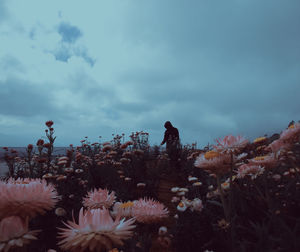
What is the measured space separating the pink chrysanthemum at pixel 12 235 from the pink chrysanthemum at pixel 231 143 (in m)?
1.12

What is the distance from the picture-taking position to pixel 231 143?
1330mm

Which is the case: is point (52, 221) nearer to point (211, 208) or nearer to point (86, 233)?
point (211, 208)

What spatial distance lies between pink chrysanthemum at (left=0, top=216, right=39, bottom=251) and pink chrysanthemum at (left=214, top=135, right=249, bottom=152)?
112 cm

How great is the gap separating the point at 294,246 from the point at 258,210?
3.04 ft

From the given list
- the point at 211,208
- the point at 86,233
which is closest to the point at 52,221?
the point at 211,208

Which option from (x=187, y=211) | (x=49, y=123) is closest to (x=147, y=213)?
(x=187, y=211)

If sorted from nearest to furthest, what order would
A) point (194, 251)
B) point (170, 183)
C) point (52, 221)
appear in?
point (194, 251) < point (52, 221) < point (170, 183)

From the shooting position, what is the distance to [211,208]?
2445mm

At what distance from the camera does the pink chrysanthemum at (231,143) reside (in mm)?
1307

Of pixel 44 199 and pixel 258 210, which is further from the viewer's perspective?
pixel 258 210

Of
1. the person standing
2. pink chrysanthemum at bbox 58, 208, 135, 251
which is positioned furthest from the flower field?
the person standing

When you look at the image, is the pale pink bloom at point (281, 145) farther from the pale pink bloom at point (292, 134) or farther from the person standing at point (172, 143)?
the person standing at point (172, 143)

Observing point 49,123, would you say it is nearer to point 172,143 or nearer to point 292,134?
point 292,134

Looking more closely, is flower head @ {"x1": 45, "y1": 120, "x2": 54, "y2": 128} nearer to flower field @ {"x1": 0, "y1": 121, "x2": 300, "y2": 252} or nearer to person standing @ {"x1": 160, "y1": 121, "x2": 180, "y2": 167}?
flower field @ {"x1": 0, "y1": 121, "x2": 300, "y2": 252}
